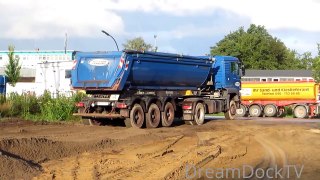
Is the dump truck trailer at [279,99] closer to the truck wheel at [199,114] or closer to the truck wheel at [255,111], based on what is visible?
the truck wheel at [255,111]

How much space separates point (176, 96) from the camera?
22922mm

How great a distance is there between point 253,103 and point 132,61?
70.0 ft

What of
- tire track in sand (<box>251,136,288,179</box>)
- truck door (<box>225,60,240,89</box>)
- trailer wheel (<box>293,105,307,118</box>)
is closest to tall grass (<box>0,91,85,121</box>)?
truck door (<box>225,60,240,89</box>)

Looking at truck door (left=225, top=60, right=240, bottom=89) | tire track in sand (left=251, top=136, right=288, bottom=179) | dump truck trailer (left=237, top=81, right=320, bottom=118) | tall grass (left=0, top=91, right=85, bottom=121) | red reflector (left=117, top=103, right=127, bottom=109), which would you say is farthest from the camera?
dump truck trailer (left=237, top=81, right=320, bottom=118)

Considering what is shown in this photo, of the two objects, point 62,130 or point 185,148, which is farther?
point 62,130

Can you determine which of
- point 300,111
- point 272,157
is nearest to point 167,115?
point 272,157

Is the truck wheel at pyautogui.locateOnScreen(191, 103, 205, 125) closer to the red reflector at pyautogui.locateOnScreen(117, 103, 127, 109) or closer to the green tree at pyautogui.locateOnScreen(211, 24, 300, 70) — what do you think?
the red reflector at pyautogui.locateOnScreen(117, 103, 127, 109)

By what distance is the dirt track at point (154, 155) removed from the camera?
31.6 ft

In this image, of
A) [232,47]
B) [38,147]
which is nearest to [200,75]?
[38,147]

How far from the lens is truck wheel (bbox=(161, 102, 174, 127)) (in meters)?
21.6

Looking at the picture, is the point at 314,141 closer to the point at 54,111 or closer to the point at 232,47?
the point at 54,111

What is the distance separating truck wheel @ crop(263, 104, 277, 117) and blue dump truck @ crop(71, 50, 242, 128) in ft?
46.0

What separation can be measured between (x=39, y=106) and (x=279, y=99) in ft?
65.8

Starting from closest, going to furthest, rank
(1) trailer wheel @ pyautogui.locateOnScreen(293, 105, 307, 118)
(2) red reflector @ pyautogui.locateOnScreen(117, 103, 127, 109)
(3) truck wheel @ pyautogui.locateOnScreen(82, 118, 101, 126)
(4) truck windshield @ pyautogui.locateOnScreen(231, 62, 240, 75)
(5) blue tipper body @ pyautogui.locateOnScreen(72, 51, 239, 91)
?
(5) blue tipper body @ pyautogui.locateOnScreen(72, 51, 239, 91) < (2) red reflector @ pyautogui.locateOnScreen(117, 103, 127, 109) < (3) truck wheel @ pyautogui.locateOnScreen(82, 118, 101, 126) < (4) truck windshield @ pyautogui.locateOnScreen(231, 62, 240, 75) < (1) trailer wheel @ pyautogui.locateOnScreen(293, 105, 307, 118)
